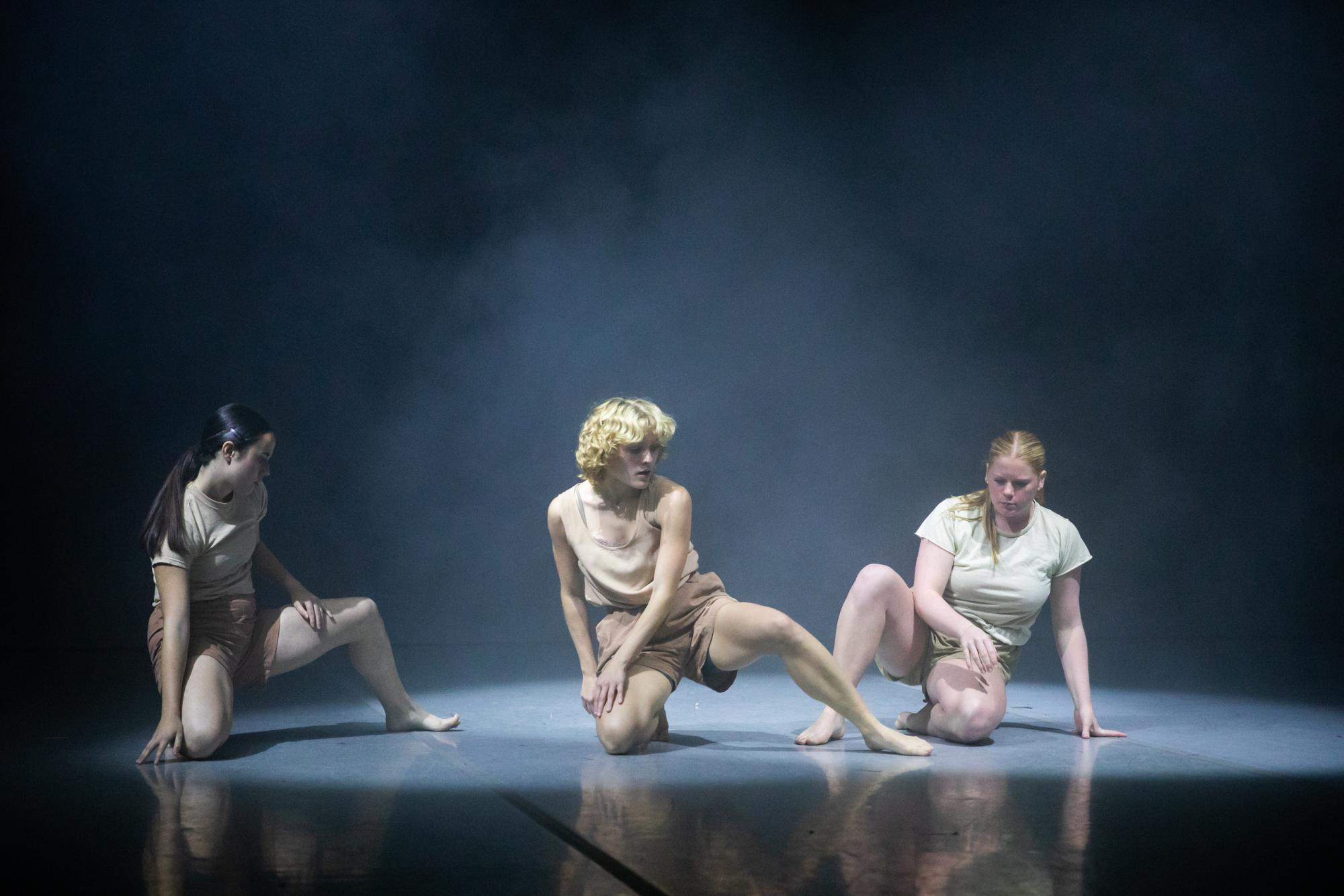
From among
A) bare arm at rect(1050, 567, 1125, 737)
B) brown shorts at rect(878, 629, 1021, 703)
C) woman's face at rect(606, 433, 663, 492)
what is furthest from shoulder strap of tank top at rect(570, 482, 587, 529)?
bare arm at rect(1050, 567, 1125, 737)

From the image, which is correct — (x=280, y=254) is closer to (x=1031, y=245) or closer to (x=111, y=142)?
(x=111, y=142)

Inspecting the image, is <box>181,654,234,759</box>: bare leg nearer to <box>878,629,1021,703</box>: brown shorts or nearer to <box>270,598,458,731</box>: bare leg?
<box>270,598,458,731</box>: bare leg

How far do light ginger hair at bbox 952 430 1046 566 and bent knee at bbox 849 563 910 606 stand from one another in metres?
0.27

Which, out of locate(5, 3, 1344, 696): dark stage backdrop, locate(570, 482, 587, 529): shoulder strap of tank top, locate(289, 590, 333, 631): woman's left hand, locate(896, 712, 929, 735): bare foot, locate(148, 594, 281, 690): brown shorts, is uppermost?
locate(5, 3, 1344, 696): dark stage backdrop

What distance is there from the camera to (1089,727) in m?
2.88

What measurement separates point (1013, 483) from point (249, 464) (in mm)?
1757

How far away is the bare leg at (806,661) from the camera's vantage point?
2.59 m

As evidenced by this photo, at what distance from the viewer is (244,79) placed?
504cm

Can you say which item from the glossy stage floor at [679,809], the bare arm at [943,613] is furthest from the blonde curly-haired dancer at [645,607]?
the bare arm at [943,613]

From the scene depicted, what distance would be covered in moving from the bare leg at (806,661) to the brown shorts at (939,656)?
0.33 metres

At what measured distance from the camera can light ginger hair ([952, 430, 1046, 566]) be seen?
289cm

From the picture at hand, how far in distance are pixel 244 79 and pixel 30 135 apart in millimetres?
844

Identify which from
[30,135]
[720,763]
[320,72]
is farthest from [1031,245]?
[30,135]

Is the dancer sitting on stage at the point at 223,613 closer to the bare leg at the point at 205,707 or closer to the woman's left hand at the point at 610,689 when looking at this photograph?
the bare leg at the point at 205,707
